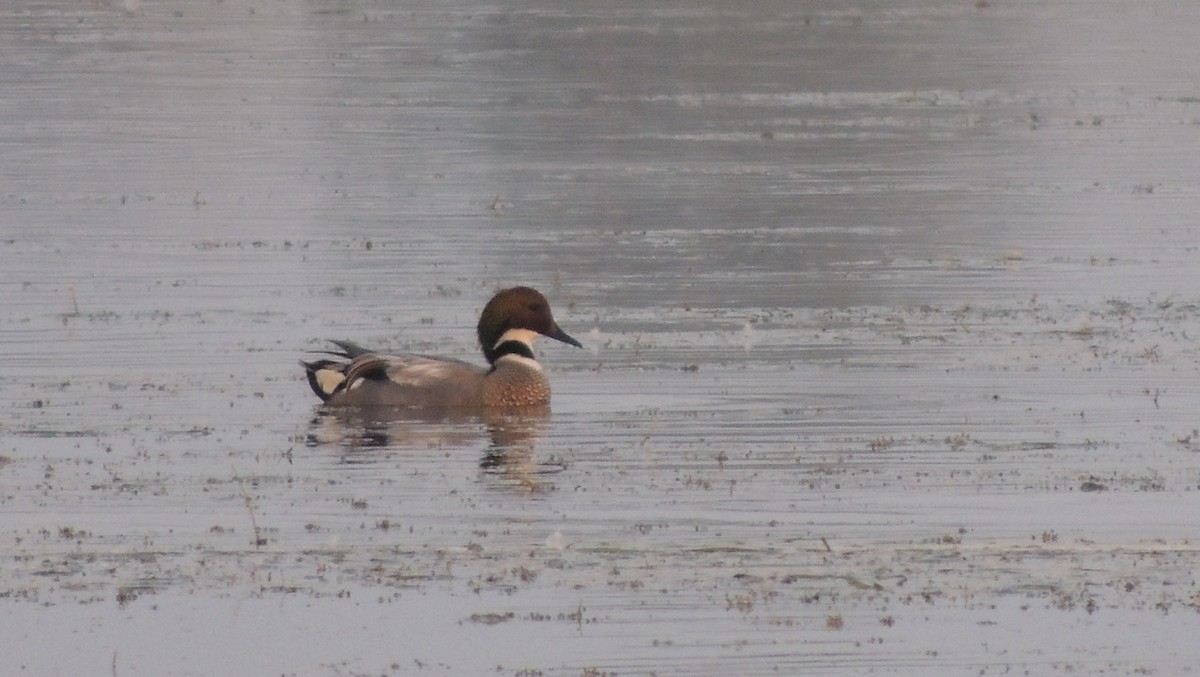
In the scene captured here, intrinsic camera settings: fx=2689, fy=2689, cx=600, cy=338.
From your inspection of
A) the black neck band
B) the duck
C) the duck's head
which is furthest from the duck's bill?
the duck

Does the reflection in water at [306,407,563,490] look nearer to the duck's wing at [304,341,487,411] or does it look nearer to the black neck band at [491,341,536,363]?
the duck's wing at [304,341,487,411]

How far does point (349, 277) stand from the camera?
62.5ft

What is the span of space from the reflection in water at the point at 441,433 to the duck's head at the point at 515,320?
73 centimetres

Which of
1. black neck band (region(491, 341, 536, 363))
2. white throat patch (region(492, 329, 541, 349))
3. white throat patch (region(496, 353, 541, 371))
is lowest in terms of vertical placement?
white throat patch (region(496, 353, 541, 371))

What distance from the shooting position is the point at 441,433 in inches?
546

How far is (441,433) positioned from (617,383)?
1382 millimetres

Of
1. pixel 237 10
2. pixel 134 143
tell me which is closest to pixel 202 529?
pixel 134 143

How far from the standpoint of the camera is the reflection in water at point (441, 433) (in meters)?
12.8

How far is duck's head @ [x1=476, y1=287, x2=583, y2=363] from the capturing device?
1510cm

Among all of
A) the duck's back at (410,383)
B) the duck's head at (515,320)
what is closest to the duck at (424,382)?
the duck's back at (410,383)

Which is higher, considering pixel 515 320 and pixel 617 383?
pixel 515 320

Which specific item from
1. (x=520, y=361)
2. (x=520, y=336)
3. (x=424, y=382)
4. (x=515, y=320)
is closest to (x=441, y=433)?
(x=424, y=382)

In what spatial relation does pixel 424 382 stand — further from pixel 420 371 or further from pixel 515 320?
pixel 515 320

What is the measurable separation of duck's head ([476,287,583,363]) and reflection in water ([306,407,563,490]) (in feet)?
2.39
